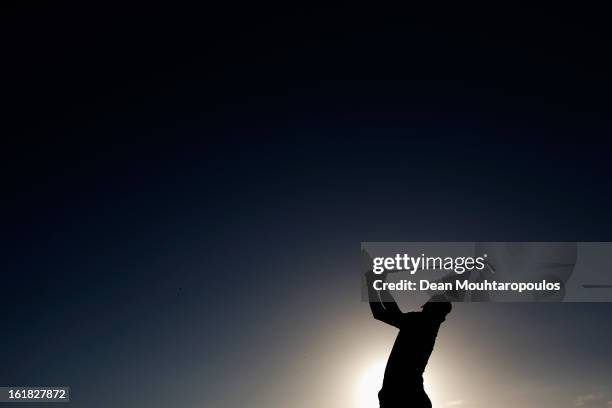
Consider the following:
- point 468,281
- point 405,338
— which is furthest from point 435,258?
point 405,338

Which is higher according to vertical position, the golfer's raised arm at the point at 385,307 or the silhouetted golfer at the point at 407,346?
the golfer's raised arm at the point at 385,307

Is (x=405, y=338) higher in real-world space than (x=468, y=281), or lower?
lower

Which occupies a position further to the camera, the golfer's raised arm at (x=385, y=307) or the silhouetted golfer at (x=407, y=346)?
the golfer's raised arm at (x=385, y=307)

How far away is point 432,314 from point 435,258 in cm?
958

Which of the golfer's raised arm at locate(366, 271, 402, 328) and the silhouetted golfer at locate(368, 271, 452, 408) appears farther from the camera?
the golfer's raised arm at locate(366, 271, 402, 328)

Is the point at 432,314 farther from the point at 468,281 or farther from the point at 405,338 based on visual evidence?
the point at 468,281

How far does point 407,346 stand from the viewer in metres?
10.0

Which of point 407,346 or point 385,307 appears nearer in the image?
point 407,346

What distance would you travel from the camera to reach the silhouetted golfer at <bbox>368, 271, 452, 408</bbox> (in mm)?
9828

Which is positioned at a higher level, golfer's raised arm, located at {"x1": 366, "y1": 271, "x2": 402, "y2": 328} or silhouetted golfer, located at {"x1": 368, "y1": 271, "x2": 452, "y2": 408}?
golfer's raised arm, located at {"x1": 366, "y1": 271, "x2": 402, "y2": 328}

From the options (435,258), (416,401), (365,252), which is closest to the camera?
(416,401)

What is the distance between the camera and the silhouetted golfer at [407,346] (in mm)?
9828

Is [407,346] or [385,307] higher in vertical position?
[385,307]

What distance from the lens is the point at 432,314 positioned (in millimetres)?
10148
